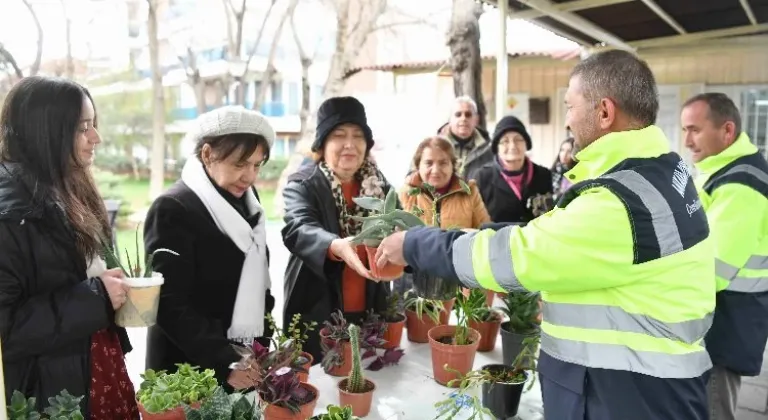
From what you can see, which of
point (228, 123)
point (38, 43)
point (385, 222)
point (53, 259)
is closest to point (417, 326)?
point (385, 222)

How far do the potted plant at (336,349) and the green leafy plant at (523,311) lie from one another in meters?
0.56

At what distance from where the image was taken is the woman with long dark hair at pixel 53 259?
124cm

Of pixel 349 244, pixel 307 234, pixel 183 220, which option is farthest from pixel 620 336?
pixel 183 220

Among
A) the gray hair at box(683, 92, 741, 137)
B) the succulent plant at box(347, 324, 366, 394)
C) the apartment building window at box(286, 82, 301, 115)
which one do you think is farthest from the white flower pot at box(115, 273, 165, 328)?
the apartment building window at box(286, 82, 301, 115)

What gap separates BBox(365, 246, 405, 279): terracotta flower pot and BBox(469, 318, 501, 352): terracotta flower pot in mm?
525

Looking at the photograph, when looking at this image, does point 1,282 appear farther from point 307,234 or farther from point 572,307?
point 572,307

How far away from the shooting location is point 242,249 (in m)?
1.80

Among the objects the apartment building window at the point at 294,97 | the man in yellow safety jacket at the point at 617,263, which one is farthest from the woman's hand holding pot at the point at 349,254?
the apartment building window at the point at 294,97

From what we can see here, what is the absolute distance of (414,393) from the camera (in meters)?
1.64

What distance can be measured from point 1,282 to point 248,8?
4.91 metres

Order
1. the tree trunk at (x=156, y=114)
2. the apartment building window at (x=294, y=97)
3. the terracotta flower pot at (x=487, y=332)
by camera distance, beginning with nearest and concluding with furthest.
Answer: the terracotta flower pot at (x=487, y=332) → the tree trunk at (x=156, y=114) → the apartment building window at (x=294, y=97)

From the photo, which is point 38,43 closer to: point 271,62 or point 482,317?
point 271,62

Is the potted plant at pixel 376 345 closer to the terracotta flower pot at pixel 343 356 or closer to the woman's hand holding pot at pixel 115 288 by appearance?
the terracotta flower pot at pixel 343 356

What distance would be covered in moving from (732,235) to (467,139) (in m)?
2.12
